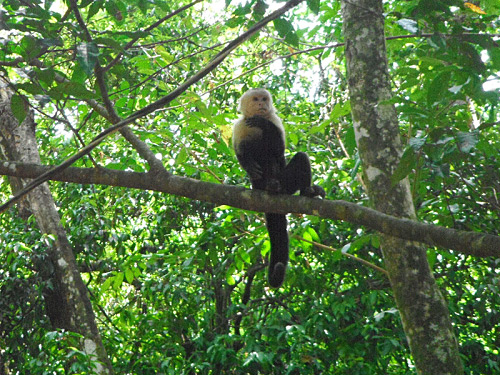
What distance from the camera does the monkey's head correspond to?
11.4 feet

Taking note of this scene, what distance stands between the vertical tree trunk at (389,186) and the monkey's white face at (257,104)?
101 centimetres

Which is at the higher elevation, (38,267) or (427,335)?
(38,267)

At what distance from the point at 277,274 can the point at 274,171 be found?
73 centimetres

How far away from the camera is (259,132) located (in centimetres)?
338

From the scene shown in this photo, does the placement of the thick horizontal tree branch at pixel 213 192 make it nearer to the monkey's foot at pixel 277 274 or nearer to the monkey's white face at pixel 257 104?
the monkey's foot at pixel 277 274

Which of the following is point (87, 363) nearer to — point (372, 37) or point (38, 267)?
point (38, 267)

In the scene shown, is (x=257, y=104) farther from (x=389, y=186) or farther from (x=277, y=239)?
(x=389, y=186)

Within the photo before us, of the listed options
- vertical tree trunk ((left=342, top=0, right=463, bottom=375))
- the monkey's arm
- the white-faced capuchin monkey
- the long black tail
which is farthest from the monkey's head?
vertical tree trunk ((left=342, top=0, right=463, bottom=375))

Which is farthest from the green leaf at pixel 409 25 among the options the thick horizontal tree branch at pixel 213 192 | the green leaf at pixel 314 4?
the thick horizontal tree branch at pixel 213 192

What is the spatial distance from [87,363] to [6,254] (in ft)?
5.37

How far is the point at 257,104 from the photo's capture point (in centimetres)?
349

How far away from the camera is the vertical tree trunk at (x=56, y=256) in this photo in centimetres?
377

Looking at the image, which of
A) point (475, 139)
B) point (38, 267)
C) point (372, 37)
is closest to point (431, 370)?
point (475, 139)

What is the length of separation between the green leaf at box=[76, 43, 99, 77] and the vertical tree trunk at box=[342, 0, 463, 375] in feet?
3.83
